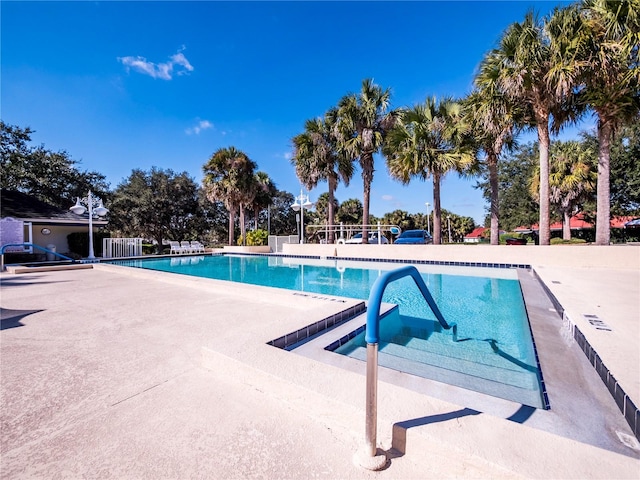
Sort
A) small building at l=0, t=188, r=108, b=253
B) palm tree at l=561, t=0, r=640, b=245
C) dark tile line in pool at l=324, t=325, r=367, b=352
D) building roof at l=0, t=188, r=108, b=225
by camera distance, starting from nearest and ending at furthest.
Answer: dark tile line in pool at l=324, t=325, r=367, b=352 → palm tree at l=561, t=0, r=640, b=245 → small building at l=0, t=188, r=108, b=253 → building roof at l=0, t=188, r=108, b=225

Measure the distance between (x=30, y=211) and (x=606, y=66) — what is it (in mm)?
24168

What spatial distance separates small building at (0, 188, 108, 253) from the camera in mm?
13352

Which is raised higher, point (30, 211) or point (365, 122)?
point (365, 122)

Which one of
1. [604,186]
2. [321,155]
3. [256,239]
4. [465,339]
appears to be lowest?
[465,339]

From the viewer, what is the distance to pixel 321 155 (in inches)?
661

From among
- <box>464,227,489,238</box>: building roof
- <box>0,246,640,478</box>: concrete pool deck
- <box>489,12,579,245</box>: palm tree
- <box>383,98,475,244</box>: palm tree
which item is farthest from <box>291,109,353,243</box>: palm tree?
<box>464,227,489,238</box>: building roof

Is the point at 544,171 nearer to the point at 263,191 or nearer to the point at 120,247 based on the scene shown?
the point at 263,191

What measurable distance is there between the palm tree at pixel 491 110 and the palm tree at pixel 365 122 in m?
4.62

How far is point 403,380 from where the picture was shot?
2.19 m

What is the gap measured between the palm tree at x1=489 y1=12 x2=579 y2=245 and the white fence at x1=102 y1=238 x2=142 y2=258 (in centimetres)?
1922

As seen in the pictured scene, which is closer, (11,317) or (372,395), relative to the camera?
(372,395)

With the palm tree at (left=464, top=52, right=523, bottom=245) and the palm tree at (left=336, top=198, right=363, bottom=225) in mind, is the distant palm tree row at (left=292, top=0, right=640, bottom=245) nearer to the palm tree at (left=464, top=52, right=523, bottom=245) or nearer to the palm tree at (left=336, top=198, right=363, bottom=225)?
the palm tree at (left=464, top=52, right=523, bottom=245)

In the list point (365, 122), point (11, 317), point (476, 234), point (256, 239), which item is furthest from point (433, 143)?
point (476, 234)

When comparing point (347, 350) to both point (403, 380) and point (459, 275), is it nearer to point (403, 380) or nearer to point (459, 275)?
point (403, 380)
